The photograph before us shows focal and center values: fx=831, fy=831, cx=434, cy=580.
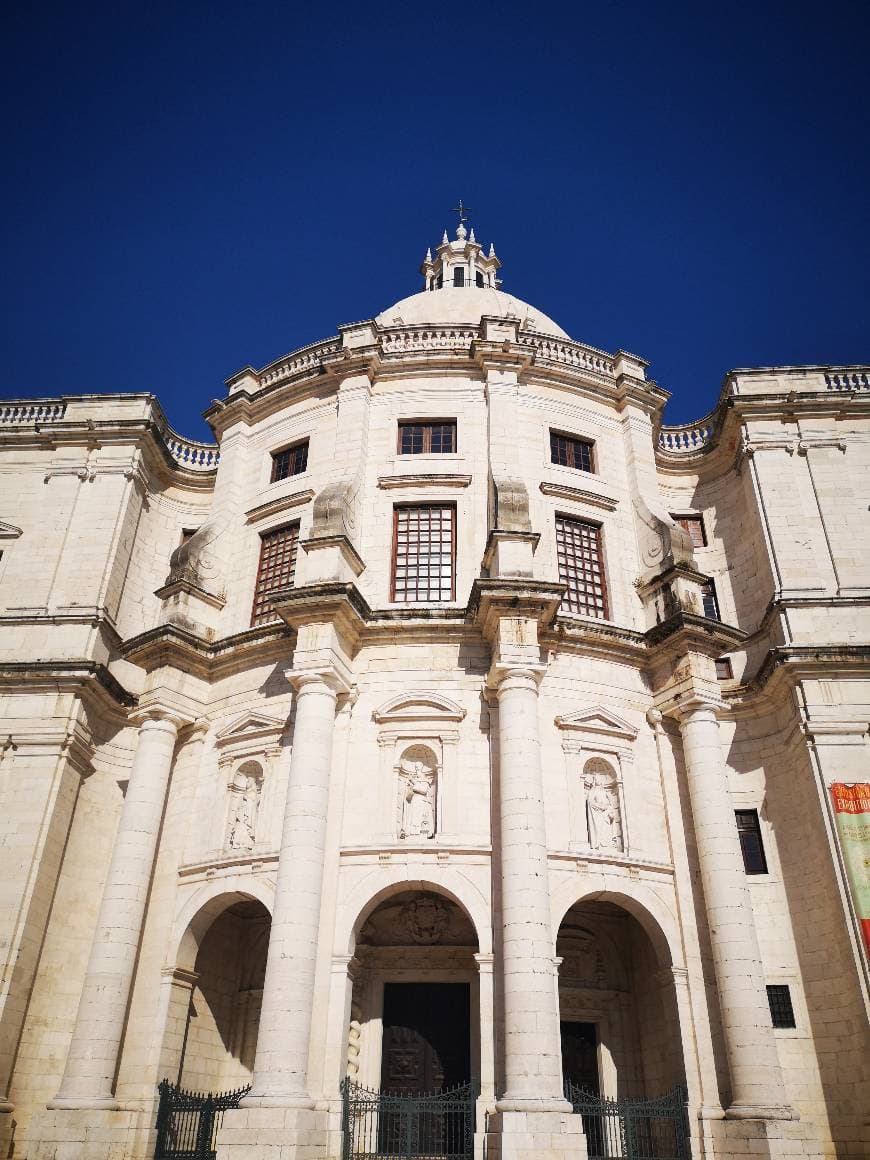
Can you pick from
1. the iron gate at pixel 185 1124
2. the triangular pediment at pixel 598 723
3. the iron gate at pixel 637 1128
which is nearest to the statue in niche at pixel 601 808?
the triangular pediment at pixel 598 723

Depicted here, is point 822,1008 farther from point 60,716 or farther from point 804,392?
point 60,716

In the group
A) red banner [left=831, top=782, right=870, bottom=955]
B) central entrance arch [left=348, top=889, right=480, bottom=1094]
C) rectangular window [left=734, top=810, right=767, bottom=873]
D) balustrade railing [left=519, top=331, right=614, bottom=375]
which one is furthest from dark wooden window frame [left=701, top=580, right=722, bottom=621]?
central entrance arch [left=348, top=889, right=480, bottom=1094]

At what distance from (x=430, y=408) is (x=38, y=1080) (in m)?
17.9

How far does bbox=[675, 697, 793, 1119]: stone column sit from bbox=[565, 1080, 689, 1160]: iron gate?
1.00 m

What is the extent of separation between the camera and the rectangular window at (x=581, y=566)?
2047cm

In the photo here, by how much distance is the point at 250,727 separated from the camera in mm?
18844

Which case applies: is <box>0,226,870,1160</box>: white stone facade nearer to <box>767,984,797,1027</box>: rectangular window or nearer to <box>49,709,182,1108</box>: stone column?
<box>49,709,182,1108</box>: stone column

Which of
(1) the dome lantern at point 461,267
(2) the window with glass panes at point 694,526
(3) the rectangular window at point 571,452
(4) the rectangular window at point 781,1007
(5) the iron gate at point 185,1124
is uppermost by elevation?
(1) the dome lantern at point 461,267

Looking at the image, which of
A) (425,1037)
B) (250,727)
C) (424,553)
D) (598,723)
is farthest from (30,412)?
(425,1037)

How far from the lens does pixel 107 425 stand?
81.5 feet

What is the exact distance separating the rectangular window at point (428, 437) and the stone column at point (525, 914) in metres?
7.70

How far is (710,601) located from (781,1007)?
10267 millimetres

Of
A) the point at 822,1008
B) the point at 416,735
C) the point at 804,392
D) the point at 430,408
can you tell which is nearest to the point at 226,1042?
the point at 416,735

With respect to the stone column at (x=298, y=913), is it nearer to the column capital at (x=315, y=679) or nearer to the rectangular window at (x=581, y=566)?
the column capital at (x=315, y=679)
